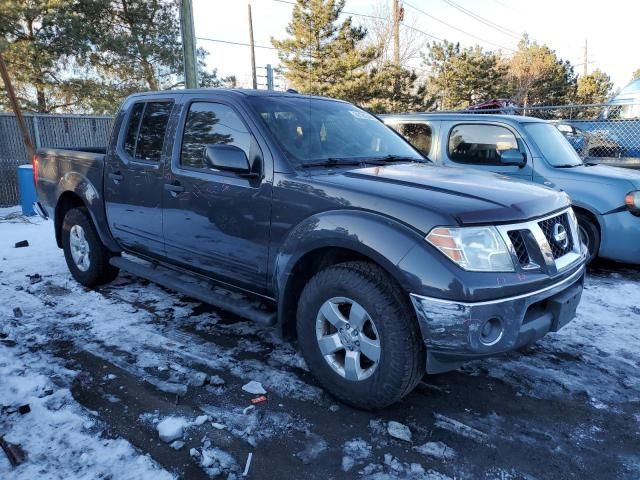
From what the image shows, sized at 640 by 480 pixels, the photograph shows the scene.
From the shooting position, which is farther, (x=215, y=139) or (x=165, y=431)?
(x=215, y=139)

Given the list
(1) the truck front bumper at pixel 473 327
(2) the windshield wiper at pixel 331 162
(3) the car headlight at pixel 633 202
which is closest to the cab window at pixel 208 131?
(2) the windshield wiper at pixel 331 162

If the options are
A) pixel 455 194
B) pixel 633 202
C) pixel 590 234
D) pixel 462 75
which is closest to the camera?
pixel 455 194

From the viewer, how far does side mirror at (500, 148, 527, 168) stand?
570cm

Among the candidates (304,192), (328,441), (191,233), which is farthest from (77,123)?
(328,441)

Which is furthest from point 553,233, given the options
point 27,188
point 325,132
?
point 27,188

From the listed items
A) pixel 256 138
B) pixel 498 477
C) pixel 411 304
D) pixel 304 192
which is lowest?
pixel 498 477

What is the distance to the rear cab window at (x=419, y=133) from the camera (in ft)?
21.3

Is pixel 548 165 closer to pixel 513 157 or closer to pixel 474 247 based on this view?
pixel 513 157

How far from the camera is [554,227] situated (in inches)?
113

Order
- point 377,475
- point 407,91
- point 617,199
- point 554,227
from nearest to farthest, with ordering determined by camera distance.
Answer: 1. point 377,475
2. point 554,227
3. point 617,199
4. point 407,91

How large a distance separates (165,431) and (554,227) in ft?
8.22

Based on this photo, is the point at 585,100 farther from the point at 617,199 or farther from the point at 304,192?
the point at 304,192

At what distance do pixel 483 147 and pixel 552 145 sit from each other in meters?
0.83

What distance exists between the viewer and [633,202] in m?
5.34
